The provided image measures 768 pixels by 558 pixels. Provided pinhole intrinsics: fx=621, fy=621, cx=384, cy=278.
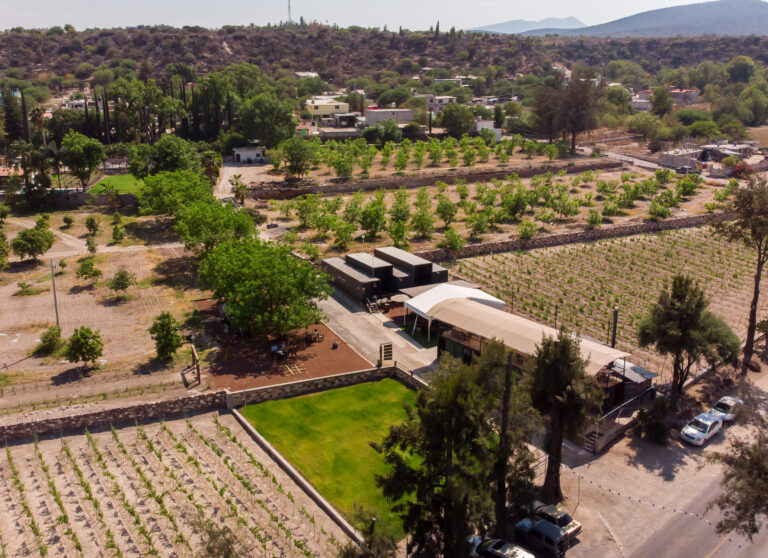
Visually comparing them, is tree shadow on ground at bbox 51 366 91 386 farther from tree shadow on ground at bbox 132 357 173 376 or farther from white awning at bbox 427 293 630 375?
white awning at bbox 427 293 630 375

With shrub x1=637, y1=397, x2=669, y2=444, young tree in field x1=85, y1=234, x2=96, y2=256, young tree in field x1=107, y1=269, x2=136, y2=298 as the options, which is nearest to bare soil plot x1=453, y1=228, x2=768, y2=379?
shrub x1=637, y1=397, x2=669, y2=444

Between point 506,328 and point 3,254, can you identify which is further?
point 3,254

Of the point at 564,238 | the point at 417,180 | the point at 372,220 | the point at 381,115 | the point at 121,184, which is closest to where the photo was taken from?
the point at 372,220

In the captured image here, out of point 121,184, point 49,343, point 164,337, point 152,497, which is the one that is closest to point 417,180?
point 121,184

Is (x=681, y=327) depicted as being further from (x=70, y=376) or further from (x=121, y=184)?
(x=121, y=184)

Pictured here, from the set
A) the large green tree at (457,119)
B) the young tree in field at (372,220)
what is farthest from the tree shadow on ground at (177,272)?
the large green tree at (457,119)

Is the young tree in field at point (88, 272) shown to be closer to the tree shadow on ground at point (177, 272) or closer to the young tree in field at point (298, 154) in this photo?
the tree shadow on ground at point (177, 272)

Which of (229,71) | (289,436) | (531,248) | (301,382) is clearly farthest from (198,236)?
(229,71)
